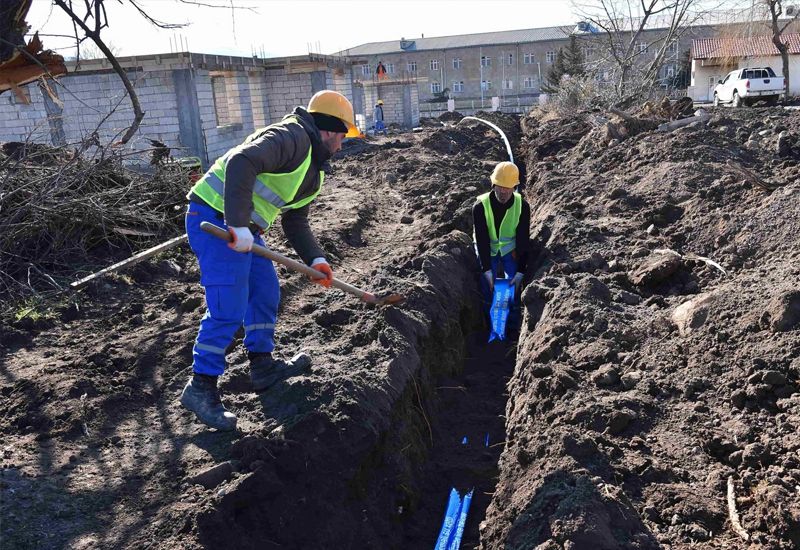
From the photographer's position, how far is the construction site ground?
2951 mm

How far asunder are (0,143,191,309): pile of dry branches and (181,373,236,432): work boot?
9.76ft

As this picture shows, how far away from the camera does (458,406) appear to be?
5.01 metres

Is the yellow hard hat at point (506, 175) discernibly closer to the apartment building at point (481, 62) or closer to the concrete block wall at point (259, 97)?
the concrete block wall at point (259, 97)

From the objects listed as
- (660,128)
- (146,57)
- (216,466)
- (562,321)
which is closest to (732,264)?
(562,321)

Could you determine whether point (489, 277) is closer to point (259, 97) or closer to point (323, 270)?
point (323, 270)

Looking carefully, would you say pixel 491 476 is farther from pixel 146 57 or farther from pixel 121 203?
pixel 146 57

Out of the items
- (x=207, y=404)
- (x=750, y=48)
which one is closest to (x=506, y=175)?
(x=207, y=404)

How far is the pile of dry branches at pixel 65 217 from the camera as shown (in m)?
6.26

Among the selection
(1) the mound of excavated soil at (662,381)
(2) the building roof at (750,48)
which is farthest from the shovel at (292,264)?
(2) the building roof at (750,48)

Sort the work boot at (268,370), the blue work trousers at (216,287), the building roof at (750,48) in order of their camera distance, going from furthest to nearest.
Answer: the building roof at (750,48), the work boot at (268,370), the blue work trousers at (216,287)

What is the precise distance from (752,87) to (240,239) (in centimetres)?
2744

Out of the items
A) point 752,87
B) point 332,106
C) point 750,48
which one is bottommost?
point 332,106

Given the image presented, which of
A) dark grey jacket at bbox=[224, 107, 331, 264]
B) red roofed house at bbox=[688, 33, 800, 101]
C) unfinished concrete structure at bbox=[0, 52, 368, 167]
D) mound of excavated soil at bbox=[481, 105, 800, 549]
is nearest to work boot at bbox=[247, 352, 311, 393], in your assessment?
dark grey jacket at bbox=[224, 107, 331, 264]

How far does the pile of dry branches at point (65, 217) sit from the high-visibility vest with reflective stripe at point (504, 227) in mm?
3645
